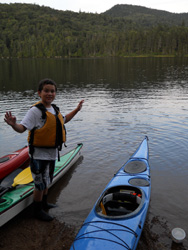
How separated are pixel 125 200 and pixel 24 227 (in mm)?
2628

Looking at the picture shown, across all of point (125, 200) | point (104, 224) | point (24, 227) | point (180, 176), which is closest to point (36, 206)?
point (24, 227)

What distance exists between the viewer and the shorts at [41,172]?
468 cm

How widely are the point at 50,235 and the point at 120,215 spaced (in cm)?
174

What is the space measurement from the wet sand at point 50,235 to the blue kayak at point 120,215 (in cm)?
61

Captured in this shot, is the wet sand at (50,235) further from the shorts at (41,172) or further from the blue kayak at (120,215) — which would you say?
the shorts at (41,172)

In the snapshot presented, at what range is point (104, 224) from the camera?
175 inches

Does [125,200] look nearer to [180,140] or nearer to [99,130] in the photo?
[180,140]

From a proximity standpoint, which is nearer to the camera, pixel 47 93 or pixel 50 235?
pixel 47 93

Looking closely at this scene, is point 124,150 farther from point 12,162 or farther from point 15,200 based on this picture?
point 15,200

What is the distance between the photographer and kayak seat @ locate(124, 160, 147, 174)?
6.67 metres

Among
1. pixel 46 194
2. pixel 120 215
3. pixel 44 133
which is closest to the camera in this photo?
pixel 44 133

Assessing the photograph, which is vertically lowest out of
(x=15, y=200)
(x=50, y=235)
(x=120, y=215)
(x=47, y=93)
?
(x=50, y=235)

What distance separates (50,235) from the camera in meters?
5.07

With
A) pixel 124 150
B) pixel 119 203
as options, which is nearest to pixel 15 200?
pixel 119 203
